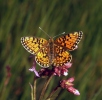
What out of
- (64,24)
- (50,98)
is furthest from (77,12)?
(50,98)

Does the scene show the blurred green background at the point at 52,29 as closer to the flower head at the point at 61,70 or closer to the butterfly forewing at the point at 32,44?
the butterfly forewing at the point at 32,44

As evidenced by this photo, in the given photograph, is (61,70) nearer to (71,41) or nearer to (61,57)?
(61,57)

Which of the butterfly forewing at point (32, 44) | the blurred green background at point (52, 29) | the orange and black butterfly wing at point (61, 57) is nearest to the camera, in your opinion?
the orange and black butterfly wing at point (61, 57)

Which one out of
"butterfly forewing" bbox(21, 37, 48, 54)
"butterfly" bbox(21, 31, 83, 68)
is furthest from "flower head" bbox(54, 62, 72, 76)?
"butterfly forewing" bbox(21, 37, 48, 54)

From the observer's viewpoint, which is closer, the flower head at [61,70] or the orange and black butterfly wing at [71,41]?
the flower head at [61,70]

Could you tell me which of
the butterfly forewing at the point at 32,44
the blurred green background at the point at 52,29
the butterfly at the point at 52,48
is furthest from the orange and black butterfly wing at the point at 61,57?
the blurred green background at the point at 52,29

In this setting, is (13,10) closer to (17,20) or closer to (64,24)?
(17,20)

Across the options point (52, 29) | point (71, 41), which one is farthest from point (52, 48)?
point (52, 29)
